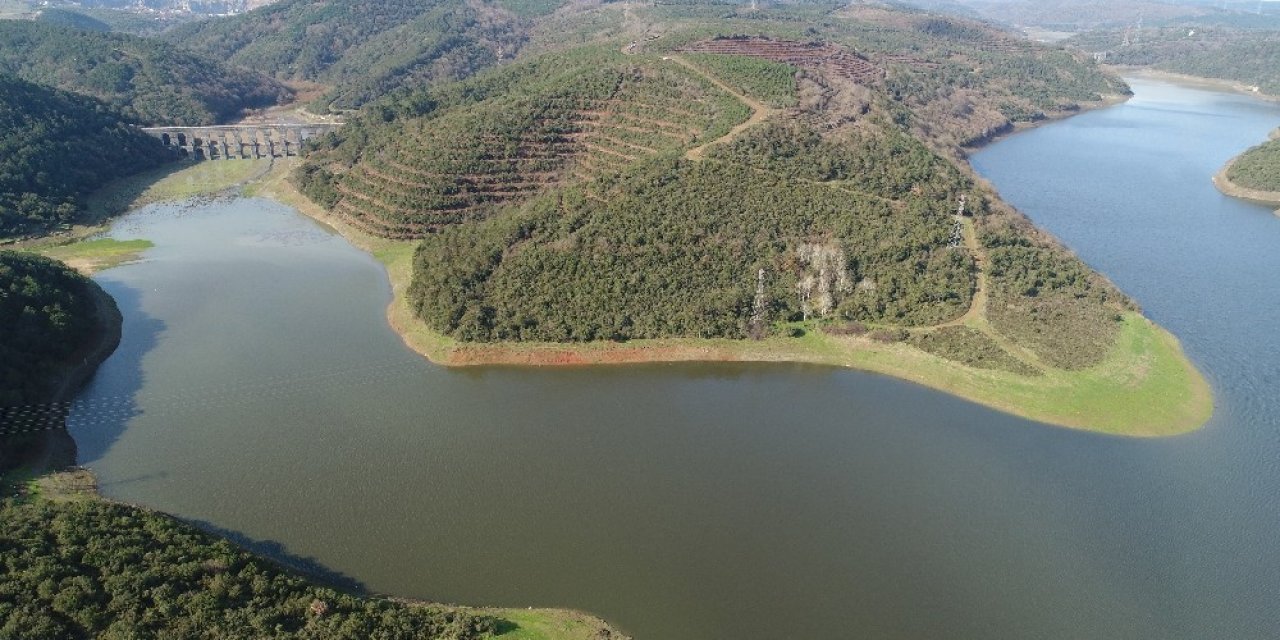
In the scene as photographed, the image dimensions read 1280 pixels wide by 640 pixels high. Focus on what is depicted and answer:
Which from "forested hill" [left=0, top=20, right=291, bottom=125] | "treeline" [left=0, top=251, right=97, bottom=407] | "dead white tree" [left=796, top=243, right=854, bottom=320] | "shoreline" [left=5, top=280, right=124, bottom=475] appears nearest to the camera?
"shoreline" [left=5, top=280, right=124, bottom=475]

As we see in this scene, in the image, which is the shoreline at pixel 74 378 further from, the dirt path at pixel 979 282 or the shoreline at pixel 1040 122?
the shoreline at pixel 1040 122

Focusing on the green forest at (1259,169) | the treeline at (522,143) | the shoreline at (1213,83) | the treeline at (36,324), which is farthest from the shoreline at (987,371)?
the shoreline at (1213,83)

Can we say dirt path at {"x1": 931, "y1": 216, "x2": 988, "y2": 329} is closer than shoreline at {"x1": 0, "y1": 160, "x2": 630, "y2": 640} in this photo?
No

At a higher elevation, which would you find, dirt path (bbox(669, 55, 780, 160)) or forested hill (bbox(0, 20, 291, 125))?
forested hill (bbox(0, 20, 291, 125))

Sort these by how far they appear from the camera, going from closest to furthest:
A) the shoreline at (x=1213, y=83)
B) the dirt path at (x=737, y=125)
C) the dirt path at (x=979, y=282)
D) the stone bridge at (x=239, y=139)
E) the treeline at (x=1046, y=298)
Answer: the treeline at (x=1046, y=298)
the dirt path at (x=979, y=282)
the dirt path at (x=737, y=125)
the stone bridge at (x=239, y=139)
the shoreline at (x=1213, y=83)

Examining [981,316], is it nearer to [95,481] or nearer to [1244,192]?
[95,481]

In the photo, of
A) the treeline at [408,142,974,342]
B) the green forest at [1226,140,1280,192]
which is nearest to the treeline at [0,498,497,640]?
the treeline at [408,142,974,342]

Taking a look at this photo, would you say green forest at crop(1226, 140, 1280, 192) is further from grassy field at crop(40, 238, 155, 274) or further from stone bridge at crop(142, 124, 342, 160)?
grassy field at crop(40, 238, 155, 274)
